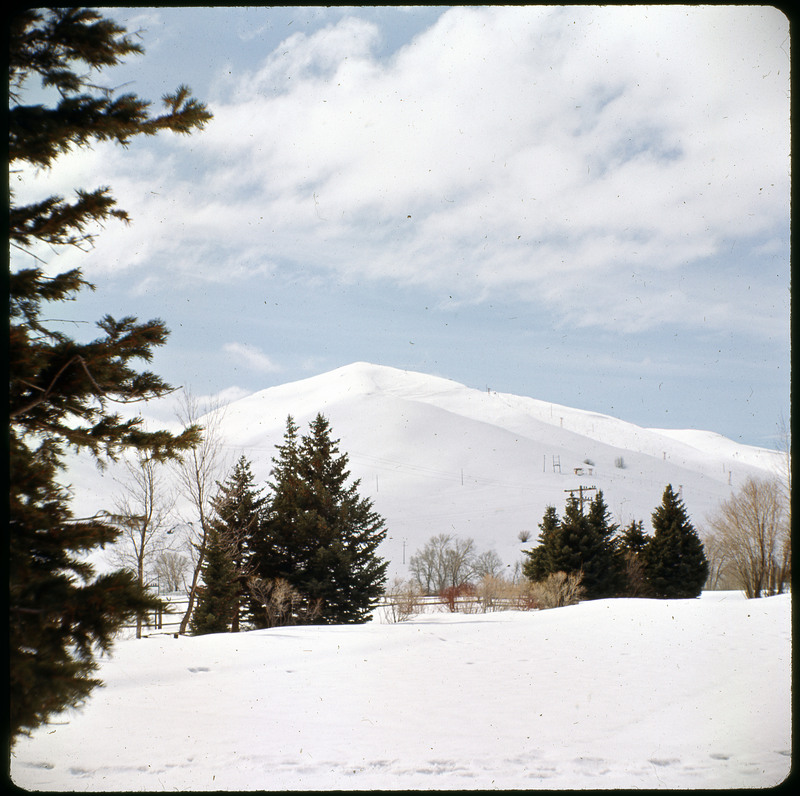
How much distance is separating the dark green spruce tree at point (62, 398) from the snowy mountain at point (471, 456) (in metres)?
44.0

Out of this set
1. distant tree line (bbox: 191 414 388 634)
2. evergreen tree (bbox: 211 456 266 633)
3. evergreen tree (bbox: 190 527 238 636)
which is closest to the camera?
evergreen tree (bbox: 190 527 238 636)

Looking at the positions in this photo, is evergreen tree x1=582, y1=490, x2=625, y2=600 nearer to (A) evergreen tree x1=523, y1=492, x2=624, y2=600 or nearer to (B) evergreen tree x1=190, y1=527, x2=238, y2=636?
(A) evergreen tree x1=523, y1=492, x2=624, y2=600

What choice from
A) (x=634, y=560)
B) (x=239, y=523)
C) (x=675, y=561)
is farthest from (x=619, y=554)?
(x=239, y=523)

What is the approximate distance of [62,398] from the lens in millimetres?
3121

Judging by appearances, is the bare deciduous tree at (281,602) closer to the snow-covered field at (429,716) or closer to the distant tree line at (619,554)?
the snow-covered field at (429,716)

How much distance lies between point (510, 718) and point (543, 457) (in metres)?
83.8

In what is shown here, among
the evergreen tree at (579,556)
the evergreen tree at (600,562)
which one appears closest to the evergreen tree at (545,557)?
the evergreen tree at (579,556)

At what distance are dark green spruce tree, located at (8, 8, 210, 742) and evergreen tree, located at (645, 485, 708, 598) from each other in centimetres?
2490

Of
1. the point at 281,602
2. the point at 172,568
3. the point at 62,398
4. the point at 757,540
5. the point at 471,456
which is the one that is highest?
the point at 471,456

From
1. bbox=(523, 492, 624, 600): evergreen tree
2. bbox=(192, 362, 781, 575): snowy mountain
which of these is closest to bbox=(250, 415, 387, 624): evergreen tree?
bbox=(523, 492, 624, 600): evergreen tree

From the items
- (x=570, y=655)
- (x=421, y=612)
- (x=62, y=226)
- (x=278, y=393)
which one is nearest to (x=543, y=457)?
(x=278, y=393)

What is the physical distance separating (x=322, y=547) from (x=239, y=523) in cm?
236

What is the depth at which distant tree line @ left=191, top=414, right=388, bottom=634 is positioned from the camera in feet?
51.1

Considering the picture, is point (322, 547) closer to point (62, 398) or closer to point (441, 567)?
point (62, 398)
